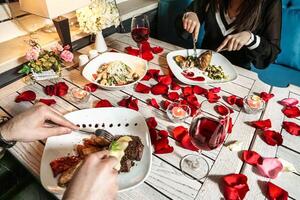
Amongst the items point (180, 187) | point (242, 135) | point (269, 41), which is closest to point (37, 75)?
point (180, 187)

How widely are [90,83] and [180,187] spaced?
2.26 feet

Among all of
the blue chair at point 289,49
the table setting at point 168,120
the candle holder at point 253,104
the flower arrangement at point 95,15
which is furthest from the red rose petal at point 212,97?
the blue chair at point 289,49

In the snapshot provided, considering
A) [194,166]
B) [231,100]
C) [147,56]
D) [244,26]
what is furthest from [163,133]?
[244,26]

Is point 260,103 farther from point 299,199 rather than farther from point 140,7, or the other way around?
point 140,7

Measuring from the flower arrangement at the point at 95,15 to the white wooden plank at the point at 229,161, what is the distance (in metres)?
0.88

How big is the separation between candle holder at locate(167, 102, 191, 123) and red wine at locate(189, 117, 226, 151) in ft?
0.52

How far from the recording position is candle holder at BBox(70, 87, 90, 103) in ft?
3.45

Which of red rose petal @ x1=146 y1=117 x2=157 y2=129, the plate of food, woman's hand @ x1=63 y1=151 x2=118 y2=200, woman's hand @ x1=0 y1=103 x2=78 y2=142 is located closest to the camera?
woman's hand @ x1=63 y1=151 x2=118 y2=200

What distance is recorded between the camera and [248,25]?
146cm

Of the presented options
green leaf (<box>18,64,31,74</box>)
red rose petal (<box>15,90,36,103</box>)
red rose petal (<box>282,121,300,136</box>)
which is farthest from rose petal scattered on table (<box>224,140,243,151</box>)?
green leaf (<box>18,64,31,74</box>)

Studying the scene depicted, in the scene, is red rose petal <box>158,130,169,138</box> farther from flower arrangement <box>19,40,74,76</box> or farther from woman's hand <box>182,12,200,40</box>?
woman's hand <box>182,12,200,40</box>

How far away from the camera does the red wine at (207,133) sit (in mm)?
762

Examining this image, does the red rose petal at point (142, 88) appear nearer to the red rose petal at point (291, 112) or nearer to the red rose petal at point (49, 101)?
the red rose petal at point (49, 101)

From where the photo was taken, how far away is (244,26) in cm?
147
